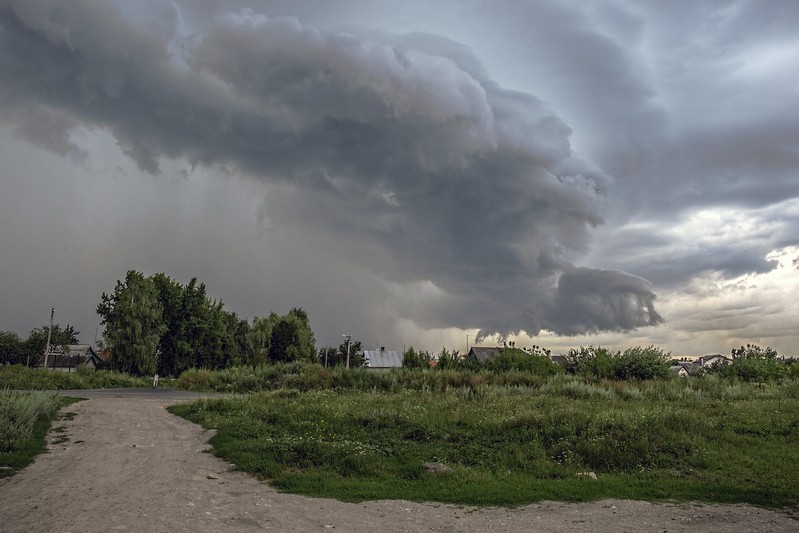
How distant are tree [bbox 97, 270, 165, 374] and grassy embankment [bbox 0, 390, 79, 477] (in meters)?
46.6

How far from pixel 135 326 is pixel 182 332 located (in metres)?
9.59

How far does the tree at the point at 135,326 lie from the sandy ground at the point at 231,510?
54682 mm

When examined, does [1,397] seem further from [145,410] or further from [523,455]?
[523,455]

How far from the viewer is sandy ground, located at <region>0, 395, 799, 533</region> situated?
32.6 ft

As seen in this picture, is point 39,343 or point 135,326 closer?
point 135,326

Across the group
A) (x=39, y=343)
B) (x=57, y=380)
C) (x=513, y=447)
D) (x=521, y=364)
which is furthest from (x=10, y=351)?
(x=513, y=447)

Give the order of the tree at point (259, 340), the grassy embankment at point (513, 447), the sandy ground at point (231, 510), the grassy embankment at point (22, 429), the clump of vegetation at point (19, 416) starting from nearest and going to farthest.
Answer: the sandy ground at point (231, 510) → the grassy embankment at point (513, 447) → the grassy embankment at point (22, 429) → the clump of vegetation at point (19, 416) → the tree at point (259, 340)

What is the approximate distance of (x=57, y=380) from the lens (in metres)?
42.8

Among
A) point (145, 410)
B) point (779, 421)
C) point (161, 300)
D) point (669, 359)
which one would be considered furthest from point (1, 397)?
point (161, 300)

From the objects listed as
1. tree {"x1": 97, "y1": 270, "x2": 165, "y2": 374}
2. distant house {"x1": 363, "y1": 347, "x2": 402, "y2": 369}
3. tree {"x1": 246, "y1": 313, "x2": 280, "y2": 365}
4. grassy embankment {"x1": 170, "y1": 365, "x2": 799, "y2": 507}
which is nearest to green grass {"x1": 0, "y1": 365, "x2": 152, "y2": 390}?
tree {"x1": 97, "y1": 270, "x2": 165, "y2": 374}

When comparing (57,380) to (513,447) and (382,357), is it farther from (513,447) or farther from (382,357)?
(382,357)

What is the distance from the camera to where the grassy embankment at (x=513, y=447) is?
13.0 m

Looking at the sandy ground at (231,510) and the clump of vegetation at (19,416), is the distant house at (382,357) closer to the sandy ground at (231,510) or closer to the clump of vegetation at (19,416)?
the clump of vegetation at (19,416)

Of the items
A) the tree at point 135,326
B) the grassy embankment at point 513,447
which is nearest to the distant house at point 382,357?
the tree at point 135,326
